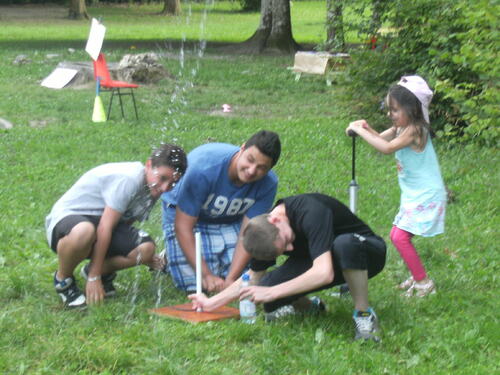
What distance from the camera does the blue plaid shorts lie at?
5.03m

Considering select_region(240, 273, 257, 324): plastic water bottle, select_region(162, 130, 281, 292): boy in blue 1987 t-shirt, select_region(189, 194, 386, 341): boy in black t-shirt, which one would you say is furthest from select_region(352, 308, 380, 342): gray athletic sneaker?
select_region(162, 130, 281, 292): boy in blue 1987 t-shirt

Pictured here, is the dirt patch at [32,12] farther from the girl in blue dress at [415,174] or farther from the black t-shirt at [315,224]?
the black t-shirt at [315,224]

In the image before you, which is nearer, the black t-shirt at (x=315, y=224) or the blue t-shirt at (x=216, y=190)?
the black t-shirt at (x=315, y=224)

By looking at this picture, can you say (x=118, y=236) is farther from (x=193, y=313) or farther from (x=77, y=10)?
(x=77, y=10)

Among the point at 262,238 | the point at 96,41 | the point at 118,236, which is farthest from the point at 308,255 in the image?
the point at 96,41

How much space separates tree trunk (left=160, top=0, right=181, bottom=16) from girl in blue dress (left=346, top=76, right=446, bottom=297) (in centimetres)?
3517

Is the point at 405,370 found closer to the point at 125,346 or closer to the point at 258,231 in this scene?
the point at 258,231

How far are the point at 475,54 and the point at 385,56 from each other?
4040 mm

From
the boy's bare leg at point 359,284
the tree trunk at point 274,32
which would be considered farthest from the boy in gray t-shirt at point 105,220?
the tree trunk at point 274,32

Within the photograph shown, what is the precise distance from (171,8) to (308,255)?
36079 mm

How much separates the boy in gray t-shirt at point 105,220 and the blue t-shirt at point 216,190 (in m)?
0.27

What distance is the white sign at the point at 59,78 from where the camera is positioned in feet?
45.6

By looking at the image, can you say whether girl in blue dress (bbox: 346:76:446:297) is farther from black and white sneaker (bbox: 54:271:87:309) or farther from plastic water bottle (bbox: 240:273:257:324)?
black and white sneaker (bbox: 54:271:87:309)

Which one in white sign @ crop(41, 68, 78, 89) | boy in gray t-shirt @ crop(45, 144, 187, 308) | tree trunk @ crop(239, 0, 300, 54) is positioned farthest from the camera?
tree trunk @ crop(239, 0, 300, 54)
